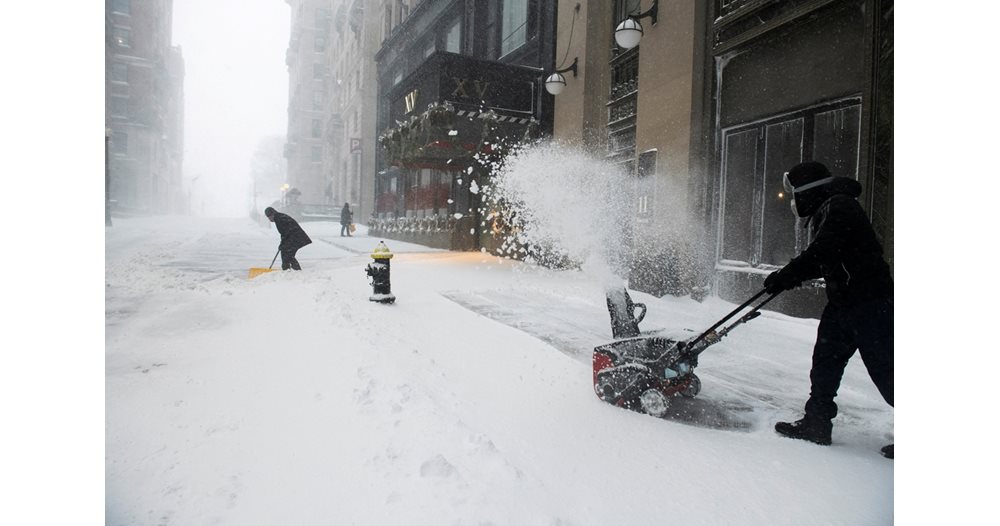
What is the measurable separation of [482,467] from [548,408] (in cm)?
75

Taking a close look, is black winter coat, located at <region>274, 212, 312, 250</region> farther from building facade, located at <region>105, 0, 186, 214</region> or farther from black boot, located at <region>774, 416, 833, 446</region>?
black boot, located at <region>774, 416, 833, 446</region>

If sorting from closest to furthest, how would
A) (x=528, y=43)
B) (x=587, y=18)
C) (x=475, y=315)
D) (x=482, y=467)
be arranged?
(x=482, y=467) → (x=475, y=315) → (x=587, y=18) → (x=528, y=43)

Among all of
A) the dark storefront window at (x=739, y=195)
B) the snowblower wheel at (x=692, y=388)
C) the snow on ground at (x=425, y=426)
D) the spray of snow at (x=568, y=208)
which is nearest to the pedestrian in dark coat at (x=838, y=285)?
the snow on ground at (x=425, y=426)

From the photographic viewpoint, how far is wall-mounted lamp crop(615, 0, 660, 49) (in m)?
5.46

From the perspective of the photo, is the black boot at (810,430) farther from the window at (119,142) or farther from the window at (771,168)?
the window at (119,142)

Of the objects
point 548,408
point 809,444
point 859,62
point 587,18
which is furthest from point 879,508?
point 587,18

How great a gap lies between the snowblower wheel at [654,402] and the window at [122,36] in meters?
3.20

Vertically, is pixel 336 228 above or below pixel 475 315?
above

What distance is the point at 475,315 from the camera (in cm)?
455

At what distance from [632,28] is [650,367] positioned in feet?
14.7

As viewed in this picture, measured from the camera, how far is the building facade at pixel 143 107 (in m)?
2.44

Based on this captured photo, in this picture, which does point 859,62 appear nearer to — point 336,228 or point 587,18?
Result: point 587,18

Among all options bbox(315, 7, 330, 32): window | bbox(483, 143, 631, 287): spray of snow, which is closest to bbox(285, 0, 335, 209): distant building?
bbox(315, 7, 330, 32): window

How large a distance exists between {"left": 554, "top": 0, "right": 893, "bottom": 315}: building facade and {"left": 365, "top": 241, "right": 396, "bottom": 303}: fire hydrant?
2.81 m
